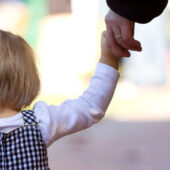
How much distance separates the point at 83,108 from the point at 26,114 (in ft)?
0.54

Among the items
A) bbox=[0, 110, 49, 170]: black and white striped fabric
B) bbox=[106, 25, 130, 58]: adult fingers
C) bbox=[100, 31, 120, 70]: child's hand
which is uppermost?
bbox=[106, 25, 130, 58]: adult fingers

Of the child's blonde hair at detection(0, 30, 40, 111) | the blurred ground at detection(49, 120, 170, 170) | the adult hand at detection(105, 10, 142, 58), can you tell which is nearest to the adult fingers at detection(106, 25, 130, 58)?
the adult hand at detection(105, 10, 142, 58)

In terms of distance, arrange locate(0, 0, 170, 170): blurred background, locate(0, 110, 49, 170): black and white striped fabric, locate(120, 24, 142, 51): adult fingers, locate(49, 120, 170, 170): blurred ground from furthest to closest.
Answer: locate(0, 0, 170, 170): blurred background → locate(49, 120, 170, 170): blurred ground → locate(120, 24, 142, 51): adult fingers → locate(0, 110, 49, 170): black and white striped fabric

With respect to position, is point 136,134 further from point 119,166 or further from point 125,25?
point 125,25

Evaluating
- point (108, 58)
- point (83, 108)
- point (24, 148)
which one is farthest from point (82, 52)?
point (24, 148)

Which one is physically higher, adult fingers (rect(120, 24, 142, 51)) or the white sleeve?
adult fingers (rect(120, 24, 142, 51))

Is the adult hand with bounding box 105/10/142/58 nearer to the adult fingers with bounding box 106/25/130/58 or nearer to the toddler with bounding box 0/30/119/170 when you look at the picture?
the adult fingers with bounding box 106/25/130/58

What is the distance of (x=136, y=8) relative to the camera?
59.1 inches

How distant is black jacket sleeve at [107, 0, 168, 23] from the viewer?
59.0 inches

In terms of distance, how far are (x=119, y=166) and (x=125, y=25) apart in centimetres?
251

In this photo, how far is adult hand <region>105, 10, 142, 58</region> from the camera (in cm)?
154

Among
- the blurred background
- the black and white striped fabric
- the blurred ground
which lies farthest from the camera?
the blurred background

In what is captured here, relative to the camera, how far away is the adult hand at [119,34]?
154 centimetres

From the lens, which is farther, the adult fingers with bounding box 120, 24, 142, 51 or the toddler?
the adult fingers with bounding box 120, 24, 142, 51
